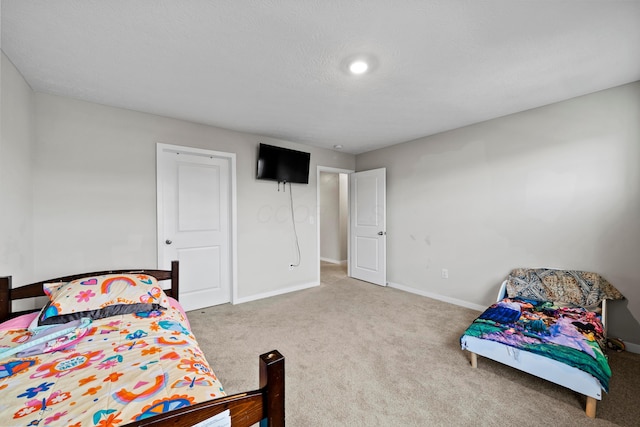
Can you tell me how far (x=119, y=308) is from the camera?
5.79 feet

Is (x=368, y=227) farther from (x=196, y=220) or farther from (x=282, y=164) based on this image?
(x=196, y=220)

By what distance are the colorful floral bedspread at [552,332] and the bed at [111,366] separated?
1.96 meters

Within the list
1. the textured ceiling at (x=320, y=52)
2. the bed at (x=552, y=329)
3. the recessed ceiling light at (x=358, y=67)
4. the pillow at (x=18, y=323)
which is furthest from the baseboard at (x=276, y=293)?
the recessed ceiling light at (x=358, y=67)

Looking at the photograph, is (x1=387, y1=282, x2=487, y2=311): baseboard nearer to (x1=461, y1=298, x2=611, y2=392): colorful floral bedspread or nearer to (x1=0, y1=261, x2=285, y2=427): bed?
(x1=461, y1=298, x2=611, y2=392): colorful floral bedspread

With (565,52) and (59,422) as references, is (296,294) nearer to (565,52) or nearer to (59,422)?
(59,422)

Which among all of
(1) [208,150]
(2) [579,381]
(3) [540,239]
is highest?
(1) [208,150]

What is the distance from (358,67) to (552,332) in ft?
8.19

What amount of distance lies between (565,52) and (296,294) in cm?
382

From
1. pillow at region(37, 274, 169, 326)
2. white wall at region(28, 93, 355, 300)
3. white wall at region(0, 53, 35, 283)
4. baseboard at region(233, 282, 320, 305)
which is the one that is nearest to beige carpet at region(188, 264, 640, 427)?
baseboard at region(233, 282, 320, 305)

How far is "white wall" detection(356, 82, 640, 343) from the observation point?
2.35 m

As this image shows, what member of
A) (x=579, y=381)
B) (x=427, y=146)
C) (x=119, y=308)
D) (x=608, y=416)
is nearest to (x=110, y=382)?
(x=119, y=308)

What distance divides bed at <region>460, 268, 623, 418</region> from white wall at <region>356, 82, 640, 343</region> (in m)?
0.21

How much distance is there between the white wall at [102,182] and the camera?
2416 millimetres

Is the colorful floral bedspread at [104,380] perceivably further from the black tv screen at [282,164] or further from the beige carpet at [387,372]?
the black tv screen at [282,164]
